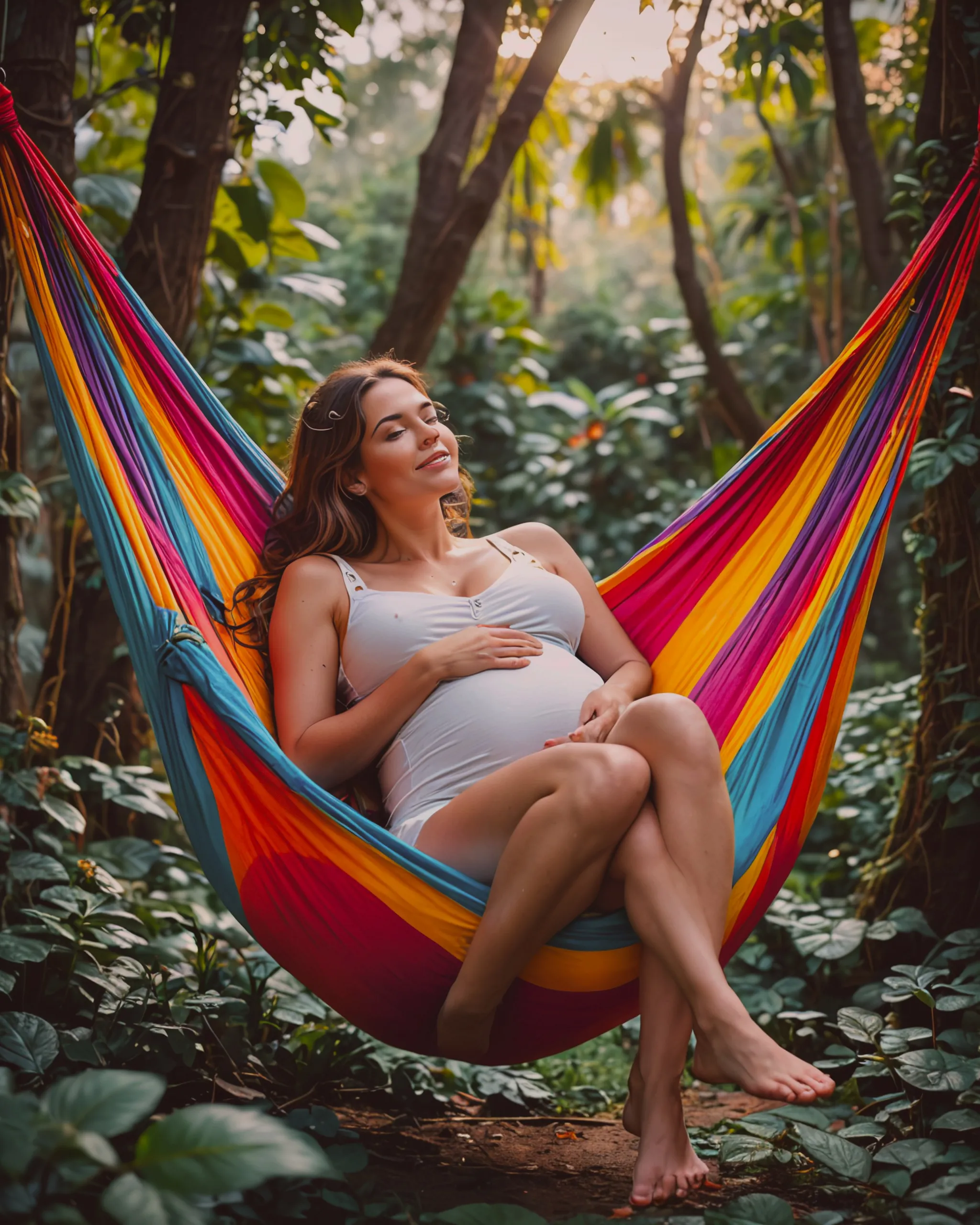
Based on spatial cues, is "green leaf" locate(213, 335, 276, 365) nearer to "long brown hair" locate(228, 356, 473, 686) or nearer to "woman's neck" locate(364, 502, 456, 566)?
"long brown hair" locate(228, 356, 473, 686)

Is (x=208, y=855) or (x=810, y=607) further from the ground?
(x=810, y=607)

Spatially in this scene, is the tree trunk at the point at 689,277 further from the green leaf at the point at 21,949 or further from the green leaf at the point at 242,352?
the green leaf at the point at 21,949

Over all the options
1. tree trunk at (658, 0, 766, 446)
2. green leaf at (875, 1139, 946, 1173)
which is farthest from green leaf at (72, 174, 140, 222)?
green leaf at (875, 1139, 946, 1173)

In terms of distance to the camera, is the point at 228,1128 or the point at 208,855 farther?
the point at 208,855

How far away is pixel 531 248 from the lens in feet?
16.1

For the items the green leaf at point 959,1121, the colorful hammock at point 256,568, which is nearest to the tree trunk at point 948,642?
the colorful hammock at point 256,568

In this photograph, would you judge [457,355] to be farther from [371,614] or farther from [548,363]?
[371,614]

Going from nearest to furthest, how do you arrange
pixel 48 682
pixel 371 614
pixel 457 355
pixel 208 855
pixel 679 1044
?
1. pixel 679 1044
2. pixel 208 855
3. pixel 371 614
4. pixel 48 682
5. pixel 457 355

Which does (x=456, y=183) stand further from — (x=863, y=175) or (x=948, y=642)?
(x=948, y=642)

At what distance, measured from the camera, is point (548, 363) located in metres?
6.59

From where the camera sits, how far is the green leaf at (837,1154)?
1.26m

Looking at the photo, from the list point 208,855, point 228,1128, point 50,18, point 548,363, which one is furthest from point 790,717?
point 548,363

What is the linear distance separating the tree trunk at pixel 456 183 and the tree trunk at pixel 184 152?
2.06 feet

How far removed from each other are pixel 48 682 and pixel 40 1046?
3.56ft
